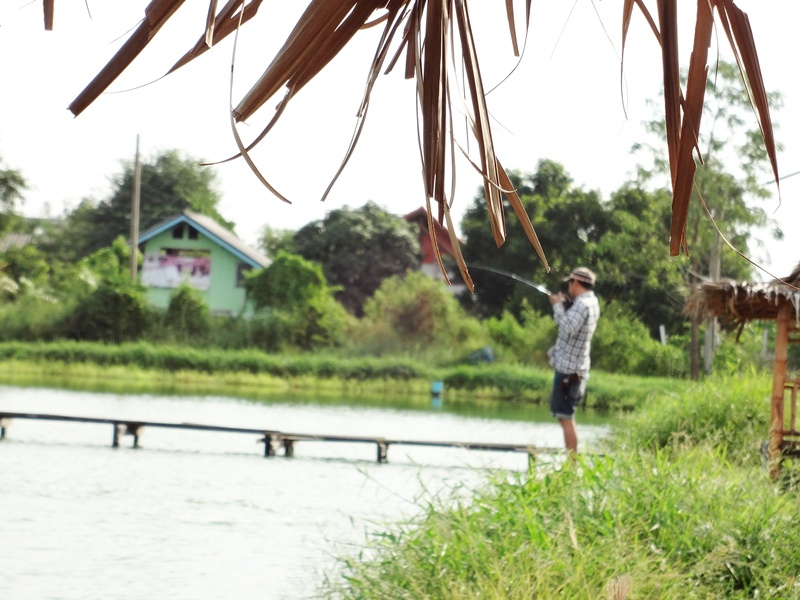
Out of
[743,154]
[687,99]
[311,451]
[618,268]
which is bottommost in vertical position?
[311,451]

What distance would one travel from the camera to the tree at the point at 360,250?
45.8 m

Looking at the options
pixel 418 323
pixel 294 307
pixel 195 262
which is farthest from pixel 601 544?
pixel 195 262

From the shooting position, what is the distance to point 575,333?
7.80 metres

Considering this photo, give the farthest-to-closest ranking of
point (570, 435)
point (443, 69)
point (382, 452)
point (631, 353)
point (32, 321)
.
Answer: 1. point (32, 321)
2. point (631, 353)
3. point (382, 452)
4. point (570, 435)
5. point (443, 69)

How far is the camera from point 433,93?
1209 millimetres

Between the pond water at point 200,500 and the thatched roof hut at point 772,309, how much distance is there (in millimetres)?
1877

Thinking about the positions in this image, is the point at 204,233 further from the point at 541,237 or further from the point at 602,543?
the point at 602,543

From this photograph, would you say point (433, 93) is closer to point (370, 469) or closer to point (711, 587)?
point (711, 587)

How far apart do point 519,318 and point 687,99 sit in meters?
37.9

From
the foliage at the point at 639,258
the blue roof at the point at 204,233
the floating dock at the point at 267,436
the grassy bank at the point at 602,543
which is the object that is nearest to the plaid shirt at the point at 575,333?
the grassy bank at the point at 602,543

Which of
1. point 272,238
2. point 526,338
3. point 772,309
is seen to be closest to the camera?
point 772,309

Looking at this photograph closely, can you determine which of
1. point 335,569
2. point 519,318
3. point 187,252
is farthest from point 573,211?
point 335,569

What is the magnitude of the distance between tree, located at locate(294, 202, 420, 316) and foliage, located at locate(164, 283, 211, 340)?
1259 cm

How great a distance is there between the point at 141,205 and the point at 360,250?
15139 mm
